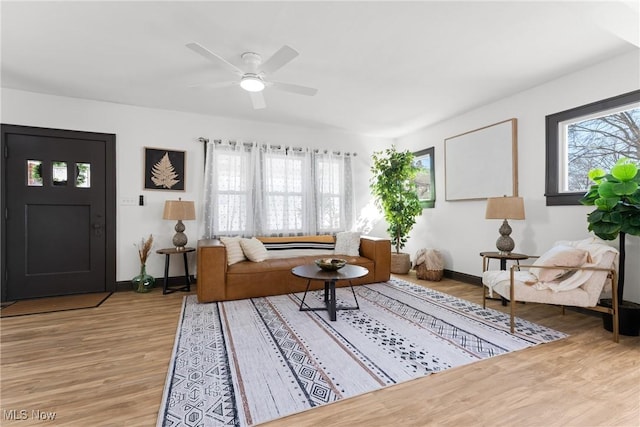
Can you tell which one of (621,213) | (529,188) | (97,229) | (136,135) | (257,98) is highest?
(257,98)

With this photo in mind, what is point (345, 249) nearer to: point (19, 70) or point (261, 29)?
point (261, 29)

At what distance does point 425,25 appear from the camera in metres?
2.28

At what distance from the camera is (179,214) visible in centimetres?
381

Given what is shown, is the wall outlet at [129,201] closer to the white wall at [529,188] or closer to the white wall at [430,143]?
the white wall at [430,143]

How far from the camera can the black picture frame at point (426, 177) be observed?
502 cm

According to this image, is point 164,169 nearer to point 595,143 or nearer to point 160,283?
point 160,283

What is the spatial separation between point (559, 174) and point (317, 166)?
3298 millimetres

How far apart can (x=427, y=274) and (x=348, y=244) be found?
131 cm

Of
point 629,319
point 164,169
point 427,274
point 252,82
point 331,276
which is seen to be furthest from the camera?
point 427,274

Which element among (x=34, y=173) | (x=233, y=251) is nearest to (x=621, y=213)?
(x=233, y=251)

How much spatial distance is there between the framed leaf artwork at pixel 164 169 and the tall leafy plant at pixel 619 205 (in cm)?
480

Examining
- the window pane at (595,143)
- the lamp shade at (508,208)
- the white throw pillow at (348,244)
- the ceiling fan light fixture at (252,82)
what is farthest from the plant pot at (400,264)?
the ceiling fan light fixture at (252,82)

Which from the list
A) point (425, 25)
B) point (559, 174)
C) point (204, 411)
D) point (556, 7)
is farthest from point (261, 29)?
point (559, 174)

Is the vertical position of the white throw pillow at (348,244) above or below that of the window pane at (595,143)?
below
